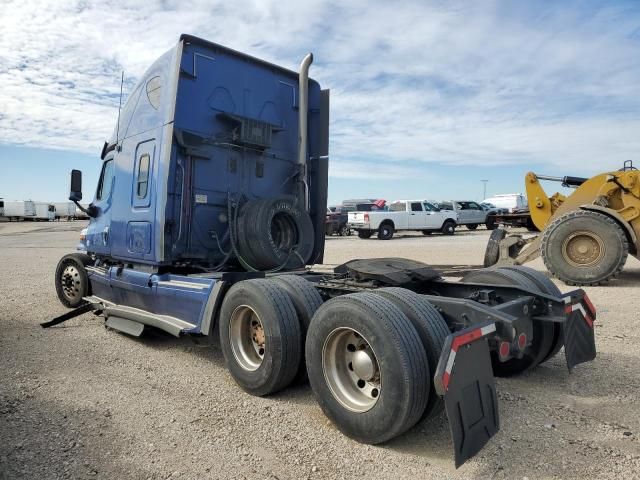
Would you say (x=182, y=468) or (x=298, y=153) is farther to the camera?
(x=298, y=153)

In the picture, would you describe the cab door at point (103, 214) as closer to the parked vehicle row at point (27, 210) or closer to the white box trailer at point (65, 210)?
the parked vehicle row at point (27, 210)

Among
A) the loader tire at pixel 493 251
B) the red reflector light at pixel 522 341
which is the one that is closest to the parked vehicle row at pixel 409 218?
the loader tire at pixel 493 251

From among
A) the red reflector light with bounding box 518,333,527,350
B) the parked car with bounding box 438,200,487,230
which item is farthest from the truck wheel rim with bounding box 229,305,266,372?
the parked car with bounding box 438,200,487,230

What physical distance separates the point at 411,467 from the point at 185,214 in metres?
3.81

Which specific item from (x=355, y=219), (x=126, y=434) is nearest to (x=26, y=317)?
(x=126, y=434)

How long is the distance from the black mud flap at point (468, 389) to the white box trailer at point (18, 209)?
236ft

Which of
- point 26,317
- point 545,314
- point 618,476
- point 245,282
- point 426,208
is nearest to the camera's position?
point 618,476

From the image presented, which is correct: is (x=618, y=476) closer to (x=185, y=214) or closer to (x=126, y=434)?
(x=126, y=434)

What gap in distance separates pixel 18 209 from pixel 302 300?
70904 millimetres

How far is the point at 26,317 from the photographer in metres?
7.30

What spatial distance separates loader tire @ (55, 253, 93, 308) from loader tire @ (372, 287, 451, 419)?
18.4 ft

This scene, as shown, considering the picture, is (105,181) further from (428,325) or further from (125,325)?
(428,325)

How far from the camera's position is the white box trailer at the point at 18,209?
63409 mm

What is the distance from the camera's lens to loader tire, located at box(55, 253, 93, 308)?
297 inches
